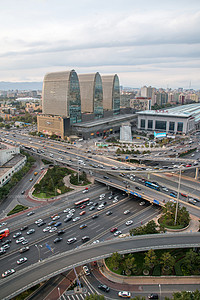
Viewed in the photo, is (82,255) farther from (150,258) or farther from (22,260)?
(22,260)

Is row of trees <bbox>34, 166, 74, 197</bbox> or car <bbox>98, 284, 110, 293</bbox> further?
row of trees <bbox>34, 166, 74, 197</bbox>

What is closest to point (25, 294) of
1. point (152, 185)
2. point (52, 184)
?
point (52, 184)

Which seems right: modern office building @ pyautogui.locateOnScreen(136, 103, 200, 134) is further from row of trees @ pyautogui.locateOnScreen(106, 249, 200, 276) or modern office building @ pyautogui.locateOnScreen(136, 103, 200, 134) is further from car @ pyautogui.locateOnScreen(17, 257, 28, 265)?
car @ pyautogui.locateOnScreen(17, 257, 28, 265)

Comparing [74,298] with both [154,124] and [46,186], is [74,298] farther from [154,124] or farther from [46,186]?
[154,124]

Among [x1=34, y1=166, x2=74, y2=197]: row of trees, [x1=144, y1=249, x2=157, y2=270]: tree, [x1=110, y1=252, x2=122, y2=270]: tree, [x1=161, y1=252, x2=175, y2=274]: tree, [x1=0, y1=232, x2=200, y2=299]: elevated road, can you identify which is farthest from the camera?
[x1=34, y1=166, x2=74, y2=197]: row of trees

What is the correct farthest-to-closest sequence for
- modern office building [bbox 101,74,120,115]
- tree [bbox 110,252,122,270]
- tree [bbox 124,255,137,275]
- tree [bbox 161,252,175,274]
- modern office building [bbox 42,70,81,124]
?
1. modern office building [bbox 101,74,120,115]
2. modern office building [bbox 42,70,81,124]
3. tree [bbox 161,252,175,274]
4. tree [bbox 124,255,137,275]
5. tree [bbox 110,252,122,270]

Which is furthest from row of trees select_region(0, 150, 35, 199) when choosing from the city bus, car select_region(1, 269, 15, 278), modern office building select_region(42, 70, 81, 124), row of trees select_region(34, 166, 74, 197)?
modern office building select_region(42, 70, 81, 124)
